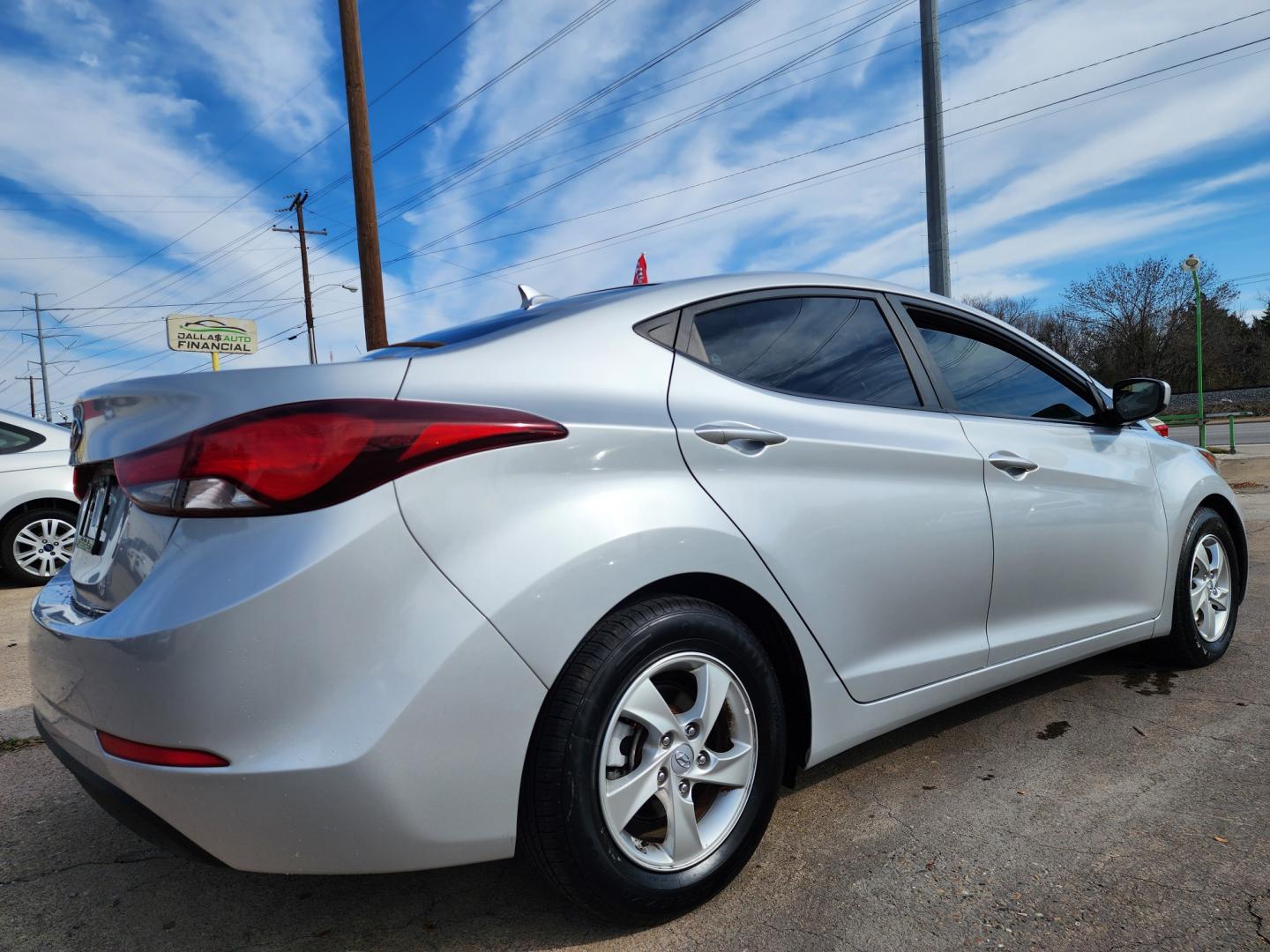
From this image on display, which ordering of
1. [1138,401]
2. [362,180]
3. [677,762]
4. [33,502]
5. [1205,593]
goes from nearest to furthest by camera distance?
[677,762] → [1138,401] → [1205,593] → [33,502] → [362,180]

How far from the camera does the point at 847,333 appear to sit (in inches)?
99.4

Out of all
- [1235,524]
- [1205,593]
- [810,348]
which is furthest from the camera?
[1235,524]

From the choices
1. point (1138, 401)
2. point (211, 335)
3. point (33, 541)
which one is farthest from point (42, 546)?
point (211, 335)

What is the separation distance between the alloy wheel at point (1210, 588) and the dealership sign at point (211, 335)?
979 inches

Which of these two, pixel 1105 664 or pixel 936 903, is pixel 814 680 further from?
pixel 1105 664

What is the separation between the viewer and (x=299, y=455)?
1.55 metres

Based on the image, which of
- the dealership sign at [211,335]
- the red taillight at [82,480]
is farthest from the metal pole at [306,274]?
the red taillight at [82,480]

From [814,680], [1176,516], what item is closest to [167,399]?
[814,680]

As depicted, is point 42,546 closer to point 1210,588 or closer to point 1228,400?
point 1210,588

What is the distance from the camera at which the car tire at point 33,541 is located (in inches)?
267

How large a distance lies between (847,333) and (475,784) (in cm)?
165

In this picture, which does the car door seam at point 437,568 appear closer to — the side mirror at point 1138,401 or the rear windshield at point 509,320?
the rear windshield at point 509,320

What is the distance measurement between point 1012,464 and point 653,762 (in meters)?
1.59

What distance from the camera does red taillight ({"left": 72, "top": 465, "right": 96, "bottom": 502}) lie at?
2.04m
